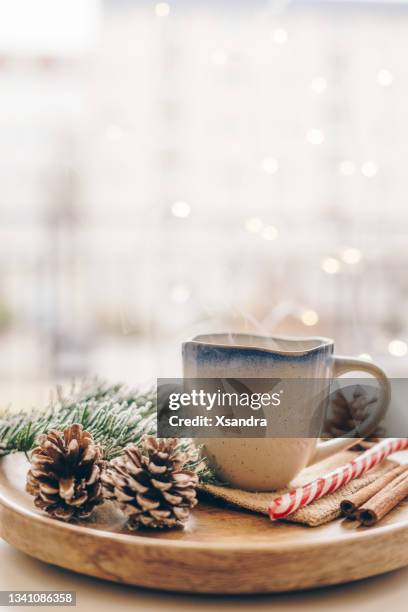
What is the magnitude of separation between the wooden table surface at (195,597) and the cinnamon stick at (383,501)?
4 centimetres

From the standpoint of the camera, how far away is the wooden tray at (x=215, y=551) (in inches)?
13.6

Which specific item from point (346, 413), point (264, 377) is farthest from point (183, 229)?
point (264, 377)

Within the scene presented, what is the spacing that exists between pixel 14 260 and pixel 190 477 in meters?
3.29

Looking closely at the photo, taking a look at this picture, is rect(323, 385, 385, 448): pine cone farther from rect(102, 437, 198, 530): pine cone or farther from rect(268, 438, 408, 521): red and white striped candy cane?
rect(102, 437, 198, 530): pine cone

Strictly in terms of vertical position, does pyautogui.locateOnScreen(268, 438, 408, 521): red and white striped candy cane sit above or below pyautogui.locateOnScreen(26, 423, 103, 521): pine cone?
below

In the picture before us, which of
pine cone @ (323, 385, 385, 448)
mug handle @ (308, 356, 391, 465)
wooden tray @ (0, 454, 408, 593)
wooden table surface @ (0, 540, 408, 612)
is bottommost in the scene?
wooden table surface @ (0, 540, 408, 612)

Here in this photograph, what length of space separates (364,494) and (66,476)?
22 centimetres

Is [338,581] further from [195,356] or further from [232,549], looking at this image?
[195,356]

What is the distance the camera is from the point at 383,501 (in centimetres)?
42

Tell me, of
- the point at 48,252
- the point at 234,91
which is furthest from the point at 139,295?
the point at 234,91

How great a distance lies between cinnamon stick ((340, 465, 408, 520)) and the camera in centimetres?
42

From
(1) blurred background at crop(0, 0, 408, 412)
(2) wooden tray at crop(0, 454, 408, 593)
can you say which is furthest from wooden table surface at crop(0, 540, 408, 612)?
(1) blurred background at crop(0, 0, 408, 412)

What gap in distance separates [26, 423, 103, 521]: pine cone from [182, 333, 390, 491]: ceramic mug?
10 centimetres

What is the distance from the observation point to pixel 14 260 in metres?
3.48
